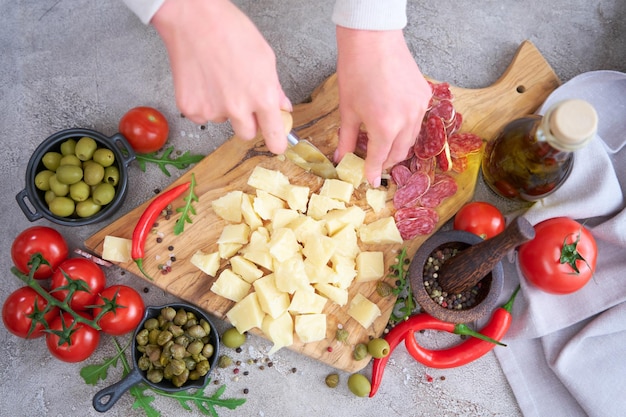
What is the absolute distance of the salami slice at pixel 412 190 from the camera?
1.70m

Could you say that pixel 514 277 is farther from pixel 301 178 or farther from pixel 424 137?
pixel 301 178

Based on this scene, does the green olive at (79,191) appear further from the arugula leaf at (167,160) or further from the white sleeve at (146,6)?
the white sleeve at (146,6)

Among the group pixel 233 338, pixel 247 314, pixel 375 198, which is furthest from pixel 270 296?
pixel 375 198

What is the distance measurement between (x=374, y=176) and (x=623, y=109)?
90cm

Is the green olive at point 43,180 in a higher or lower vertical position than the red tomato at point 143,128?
lower

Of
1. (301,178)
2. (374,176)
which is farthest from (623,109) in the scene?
(301,178)

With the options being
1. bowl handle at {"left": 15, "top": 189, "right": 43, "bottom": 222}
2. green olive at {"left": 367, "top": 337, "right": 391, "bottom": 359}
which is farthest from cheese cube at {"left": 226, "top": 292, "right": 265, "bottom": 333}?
bowl handle at {"left": 15, "top": 189, "right": 43, "bottom": 222}

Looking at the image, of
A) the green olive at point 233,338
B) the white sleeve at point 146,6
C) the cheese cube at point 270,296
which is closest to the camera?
the white sleeve at point 146,6

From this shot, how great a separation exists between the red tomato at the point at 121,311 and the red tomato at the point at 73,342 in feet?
0.18

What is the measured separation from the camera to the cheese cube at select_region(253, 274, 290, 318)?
1.61 meters

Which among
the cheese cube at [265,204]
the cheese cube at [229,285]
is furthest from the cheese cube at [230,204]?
the cheese cube at [229,285]

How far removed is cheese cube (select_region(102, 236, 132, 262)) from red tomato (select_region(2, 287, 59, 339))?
23 cm

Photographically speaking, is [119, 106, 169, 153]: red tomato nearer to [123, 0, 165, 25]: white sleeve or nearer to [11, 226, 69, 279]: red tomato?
[11, 226, 69, 279]: red tomato

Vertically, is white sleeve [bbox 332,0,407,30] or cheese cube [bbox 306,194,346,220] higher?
white sleeve [bbox 332,0,407,30]
